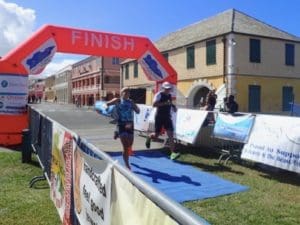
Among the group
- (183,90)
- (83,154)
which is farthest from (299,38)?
(83,154)

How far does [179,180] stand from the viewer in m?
8.44

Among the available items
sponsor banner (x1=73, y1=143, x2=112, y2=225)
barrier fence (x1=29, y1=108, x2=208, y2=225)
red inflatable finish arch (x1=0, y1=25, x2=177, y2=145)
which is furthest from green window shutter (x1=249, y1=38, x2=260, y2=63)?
sponsor banner (x1=73, y1=143, x2=112, y2=225)

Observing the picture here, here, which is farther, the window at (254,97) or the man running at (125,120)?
the window at (254,97)

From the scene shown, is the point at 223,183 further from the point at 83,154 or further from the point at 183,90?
the point at 183,90

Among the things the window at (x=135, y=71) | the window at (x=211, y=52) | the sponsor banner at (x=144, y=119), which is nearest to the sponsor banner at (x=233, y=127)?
the sponsor banner at (x=144, y=119)

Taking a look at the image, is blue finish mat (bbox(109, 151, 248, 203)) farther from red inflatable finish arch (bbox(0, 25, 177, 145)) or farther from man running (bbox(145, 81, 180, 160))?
red inflatable finish arch (bbox(0, 25, 177, 145))

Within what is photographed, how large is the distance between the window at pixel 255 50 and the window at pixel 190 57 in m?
4.71

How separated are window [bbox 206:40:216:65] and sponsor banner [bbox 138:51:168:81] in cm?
1509

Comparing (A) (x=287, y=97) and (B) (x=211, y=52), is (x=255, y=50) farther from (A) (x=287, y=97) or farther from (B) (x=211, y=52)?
(A) (x=287, y=97)

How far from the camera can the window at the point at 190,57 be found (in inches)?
1328

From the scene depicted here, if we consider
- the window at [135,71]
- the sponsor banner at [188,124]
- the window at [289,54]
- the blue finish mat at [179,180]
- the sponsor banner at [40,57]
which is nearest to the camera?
the blue finish mat at [179,180]

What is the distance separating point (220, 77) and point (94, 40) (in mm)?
16869

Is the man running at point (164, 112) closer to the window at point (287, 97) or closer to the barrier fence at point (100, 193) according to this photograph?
the barrier fence at point (100, 193)

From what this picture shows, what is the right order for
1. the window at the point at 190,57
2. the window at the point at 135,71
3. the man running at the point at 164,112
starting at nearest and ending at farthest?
the man running at the point at 164,112 < the window at the point at 190,57 < the window at the point at 135,71
